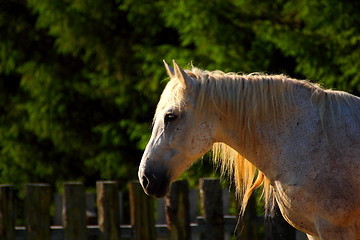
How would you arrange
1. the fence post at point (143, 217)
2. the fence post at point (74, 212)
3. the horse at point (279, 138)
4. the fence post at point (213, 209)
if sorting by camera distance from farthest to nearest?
the fence post at point (74, 212) → the fence post at point (143, 217) → the fence post at point (213, 209) → the horse at point (279, 138)

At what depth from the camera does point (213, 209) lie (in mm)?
5867

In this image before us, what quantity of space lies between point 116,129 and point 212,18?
2090 millimetres

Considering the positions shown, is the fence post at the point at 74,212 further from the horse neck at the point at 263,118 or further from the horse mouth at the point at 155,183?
the horse neck at the point at 263,118

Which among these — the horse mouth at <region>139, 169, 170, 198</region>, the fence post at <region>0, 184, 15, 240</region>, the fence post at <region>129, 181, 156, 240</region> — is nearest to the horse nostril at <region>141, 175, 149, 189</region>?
the horse mouth at <region>139, 169, 170, 198</region>

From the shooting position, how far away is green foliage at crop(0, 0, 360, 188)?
6.94 meters

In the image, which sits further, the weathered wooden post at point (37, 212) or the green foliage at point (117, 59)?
the green foliage at point (117, 59)

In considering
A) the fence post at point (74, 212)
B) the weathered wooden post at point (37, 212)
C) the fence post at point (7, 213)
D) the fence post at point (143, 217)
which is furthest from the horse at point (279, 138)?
the fence post at point (7, 213)

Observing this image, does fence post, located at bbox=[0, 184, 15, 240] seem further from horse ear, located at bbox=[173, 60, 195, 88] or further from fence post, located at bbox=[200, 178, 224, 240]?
horse ear, located at bbox=[173, 60, 195, 88]

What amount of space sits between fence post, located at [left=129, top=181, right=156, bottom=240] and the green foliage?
140cm

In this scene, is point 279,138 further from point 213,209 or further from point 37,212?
point 37,212

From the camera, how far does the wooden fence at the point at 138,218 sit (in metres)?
5.86

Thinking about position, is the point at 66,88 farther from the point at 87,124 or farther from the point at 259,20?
the point at 259,20

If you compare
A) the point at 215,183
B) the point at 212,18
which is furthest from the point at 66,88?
the point at 215,183

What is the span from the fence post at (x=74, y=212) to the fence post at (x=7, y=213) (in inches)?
21.6
